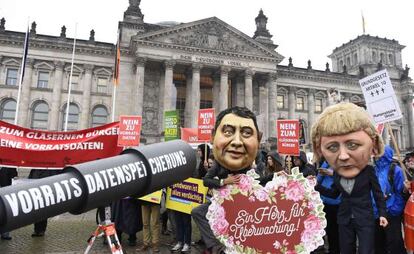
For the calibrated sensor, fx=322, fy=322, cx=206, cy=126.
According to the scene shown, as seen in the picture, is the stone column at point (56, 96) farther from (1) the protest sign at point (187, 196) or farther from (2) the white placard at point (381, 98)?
(2) the white placard at point (381, 98)

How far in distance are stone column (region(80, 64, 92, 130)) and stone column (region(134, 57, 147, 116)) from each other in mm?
5079

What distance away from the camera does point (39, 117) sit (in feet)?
115

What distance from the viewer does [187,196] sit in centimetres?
802

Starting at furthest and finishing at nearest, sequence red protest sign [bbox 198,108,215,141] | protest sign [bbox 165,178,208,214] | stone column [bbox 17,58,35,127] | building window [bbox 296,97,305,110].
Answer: building window [bbox 296,97,305,110], stone column [bbox 17,58,35,127], red protest sign [bbox 198,108,215,141], protest sign [bbox 165,178,208,214]

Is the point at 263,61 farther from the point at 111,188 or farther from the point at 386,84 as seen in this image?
the point at 111,188

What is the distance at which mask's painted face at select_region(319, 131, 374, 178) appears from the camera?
2.89m

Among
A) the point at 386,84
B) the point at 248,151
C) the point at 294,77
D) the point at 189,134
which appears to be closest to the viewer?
the point at 248,151

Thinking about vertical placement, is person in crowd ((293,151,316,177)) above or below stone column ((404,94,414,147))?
below

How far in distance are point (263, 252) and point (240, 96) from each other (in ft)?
128

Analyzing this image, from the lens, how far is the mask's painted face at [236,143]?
291 cm

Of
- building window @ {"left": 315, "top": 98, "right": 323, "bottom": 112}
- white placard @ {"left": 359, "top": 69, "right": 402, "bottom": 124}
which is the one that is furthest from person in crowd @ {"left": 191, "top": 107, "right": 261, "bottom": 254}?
building window @ {"left": 315, "top": 98, "right": 323, "bottom": 112}

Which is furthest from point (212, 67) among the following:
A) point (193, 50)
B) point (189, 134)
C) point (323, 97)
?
point (189, 134)

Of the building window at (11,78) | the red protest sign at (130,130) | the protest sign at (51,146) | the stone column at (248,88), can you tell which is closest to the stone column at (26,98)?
the building window at (11,78)

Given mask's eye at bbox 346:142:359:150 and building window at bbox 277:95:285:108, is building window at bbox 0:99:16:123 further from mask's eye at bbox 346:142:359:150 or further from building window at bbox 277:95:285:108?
mask's eye at bbox 346:142:359:150
